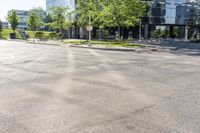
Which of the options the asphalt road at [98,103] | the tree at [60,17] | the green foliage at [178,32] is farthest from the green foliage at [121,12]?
the green foliage at [178,32]

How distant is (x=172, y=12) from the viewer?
62.4 metres

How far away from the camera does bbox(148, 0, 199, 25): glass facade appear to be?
195ft

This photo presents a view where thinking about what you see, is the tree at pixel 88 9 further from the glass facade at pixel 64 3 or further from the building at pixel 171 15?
the building at pixel 171 15

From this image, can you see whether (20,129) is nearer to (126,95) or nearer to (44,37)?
(126,95)

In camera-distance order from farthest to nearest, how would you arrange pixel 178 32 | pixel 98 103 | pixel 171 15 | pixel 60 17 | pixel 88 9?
pixel 178 32 < pixel 171 15 < pixel 60 17 < pixel 88 9 < pixel 98 103

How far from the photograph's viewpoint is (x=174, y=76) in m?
13.2

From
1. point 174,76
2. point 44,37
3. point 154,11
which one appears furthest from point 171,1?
point 174,76

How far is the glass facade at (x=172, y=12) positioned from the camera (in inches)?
2344

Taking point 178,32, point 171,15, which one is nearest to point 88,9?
point 171,15

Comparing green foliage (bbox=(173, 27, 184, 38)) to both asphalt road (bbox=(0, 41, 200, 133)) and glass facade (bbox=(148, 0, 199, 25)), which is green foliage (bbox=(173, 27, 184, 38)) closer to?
glass facade (bbox=(148, 0, 199, 25))

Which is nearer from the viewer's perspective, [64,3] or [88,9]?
[88,9]

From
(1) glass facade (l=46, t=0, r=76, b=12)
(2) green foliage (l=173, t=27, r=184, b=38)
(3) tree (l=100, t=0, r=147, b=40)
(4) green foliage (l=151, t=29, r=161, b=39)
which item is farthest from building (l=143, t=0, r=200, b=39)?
(3) tree (l=100, t=0, r=147, b=40)

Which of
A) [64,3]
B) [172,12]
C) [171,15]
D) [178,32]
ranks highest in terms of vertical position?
[64,3]

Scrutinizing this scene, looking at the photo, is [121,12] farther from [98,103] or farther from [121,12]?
[98,103]
